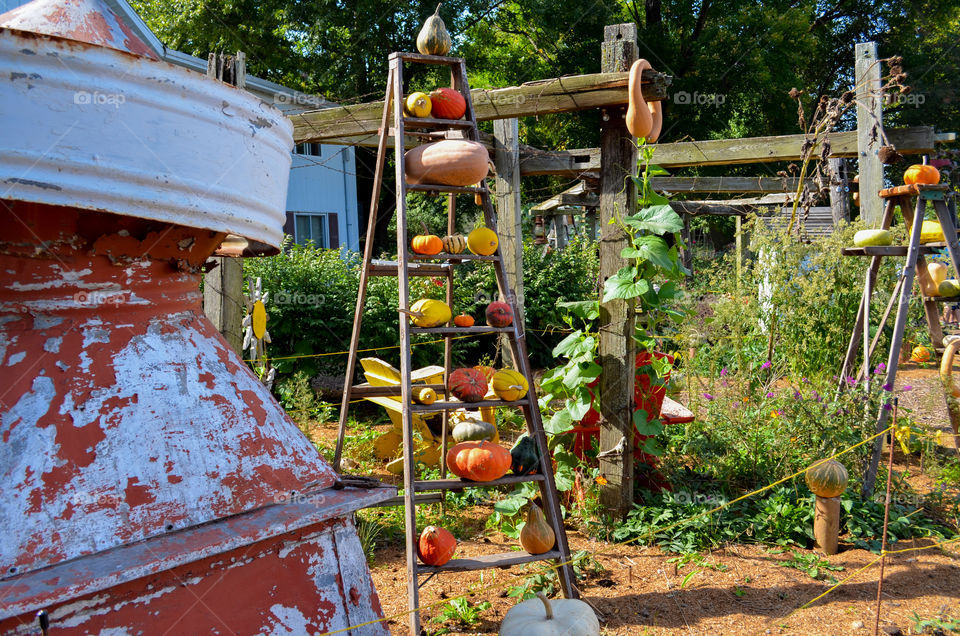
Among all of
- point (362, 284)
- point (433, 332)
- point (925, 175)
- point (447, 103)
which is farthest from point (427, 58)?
point (925, 175)

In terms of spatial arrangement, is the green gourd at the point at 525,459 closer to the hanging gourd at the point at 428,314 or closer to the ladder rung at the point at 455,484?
the ladder rung at the point at 455,484

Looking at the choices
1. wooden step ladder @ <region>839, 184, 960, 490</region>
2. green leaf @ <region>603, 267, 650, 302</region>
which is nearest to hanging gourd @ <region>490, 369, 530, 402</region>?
green leaf @ <region>603, 267, 650, 302</region>

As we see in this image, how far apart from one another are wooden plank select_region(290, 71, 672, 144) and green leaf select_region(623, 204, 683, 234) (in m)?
0.63

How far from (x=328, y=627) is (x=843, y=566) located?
125 inches

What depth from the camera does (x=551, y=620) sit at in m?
2.29

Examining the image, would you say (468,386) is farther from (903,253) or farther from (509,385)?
(903,253)

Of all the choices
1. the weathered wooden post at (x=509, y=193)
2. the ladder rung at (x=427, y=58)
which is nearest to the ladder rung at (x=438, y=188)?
A: the ladder rung at (x=427, y=58)

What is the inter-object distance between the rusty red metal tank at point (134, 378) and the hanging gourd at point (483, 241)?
6.76ft

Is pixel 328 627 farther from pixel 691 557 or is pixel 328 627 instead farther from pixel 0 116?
pixel 691 557

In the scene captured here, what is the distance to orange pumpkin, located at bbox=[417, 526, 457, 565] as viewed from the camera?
3021mm

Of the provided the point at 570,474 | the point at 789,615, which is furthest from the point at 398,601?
the point at 789,615

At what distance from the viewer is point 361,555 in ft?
5.11

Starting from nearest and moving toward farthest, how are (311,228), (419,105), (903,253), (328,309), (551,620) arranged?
(551,620) → (419,105) → (903,253) → (328,309) → (311,228)

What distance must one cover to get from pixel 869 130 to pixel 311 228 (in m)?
12.1
